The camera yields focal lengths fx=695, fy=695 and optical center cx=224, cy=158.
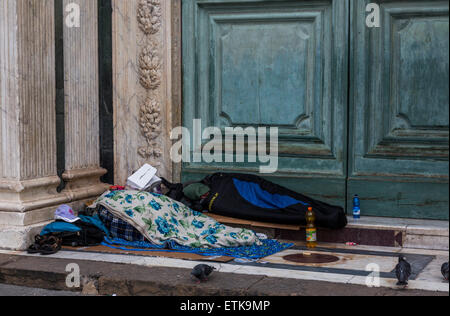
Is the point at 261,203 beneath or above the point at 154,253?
above

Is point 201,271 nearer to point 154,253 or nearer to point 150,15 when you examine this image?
point 154,253

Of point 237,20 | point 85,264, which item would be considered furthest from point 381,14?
point 85,264

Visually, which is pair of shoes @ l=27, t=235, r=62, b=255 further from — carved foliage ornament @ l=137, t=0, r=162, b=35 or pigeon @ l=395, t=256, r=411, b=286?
pigeon @ l=395, t=256, r=411, b=286

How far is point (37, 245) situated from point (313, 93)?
270 cm

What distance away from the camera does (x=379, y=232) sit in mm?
5672

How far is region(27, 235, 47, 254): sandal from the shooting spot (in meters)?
5.43

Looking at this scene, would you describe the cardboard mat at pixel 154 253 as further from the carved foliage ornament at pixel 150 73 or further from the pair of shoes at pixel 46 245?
the carved foliage ornament at pixel 150 73

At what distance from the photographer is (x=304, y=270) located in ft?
15.8

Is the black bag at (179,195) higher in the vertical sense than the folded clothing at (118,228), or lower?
higher

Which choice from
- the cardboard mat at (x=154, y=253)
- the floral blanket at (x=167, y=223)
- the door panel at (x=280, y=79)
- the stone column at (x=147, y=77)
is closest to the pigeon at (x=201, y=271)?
the cardboard mat at (x=154, y=253)

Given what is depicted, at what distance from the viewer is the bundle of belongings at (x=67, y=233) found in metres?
5.46

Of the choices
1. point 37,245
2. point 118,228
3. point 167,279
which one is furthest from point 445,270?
point 37,245

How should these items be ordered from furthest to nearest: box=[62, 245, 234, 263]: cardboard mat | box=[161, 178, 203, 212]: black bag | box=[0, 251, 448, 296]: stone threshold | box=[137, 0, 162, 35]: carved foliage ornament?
box=[137, 0, 162, 35]: carved foliage ornament → box=[161, 178, 203, 212]: black bag → box=[62, 245, 234, 263]: cardboard mat → box=[0, 251, 448, 296]: stone threshold

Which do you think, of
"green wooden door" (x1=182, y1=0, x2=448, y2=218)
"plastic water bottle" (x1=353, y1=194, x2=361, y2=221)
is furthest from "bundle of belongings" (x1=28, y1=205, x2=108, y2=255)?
"plastic water bottle" (x1=353, y1=194, x2=361, y2=221)
